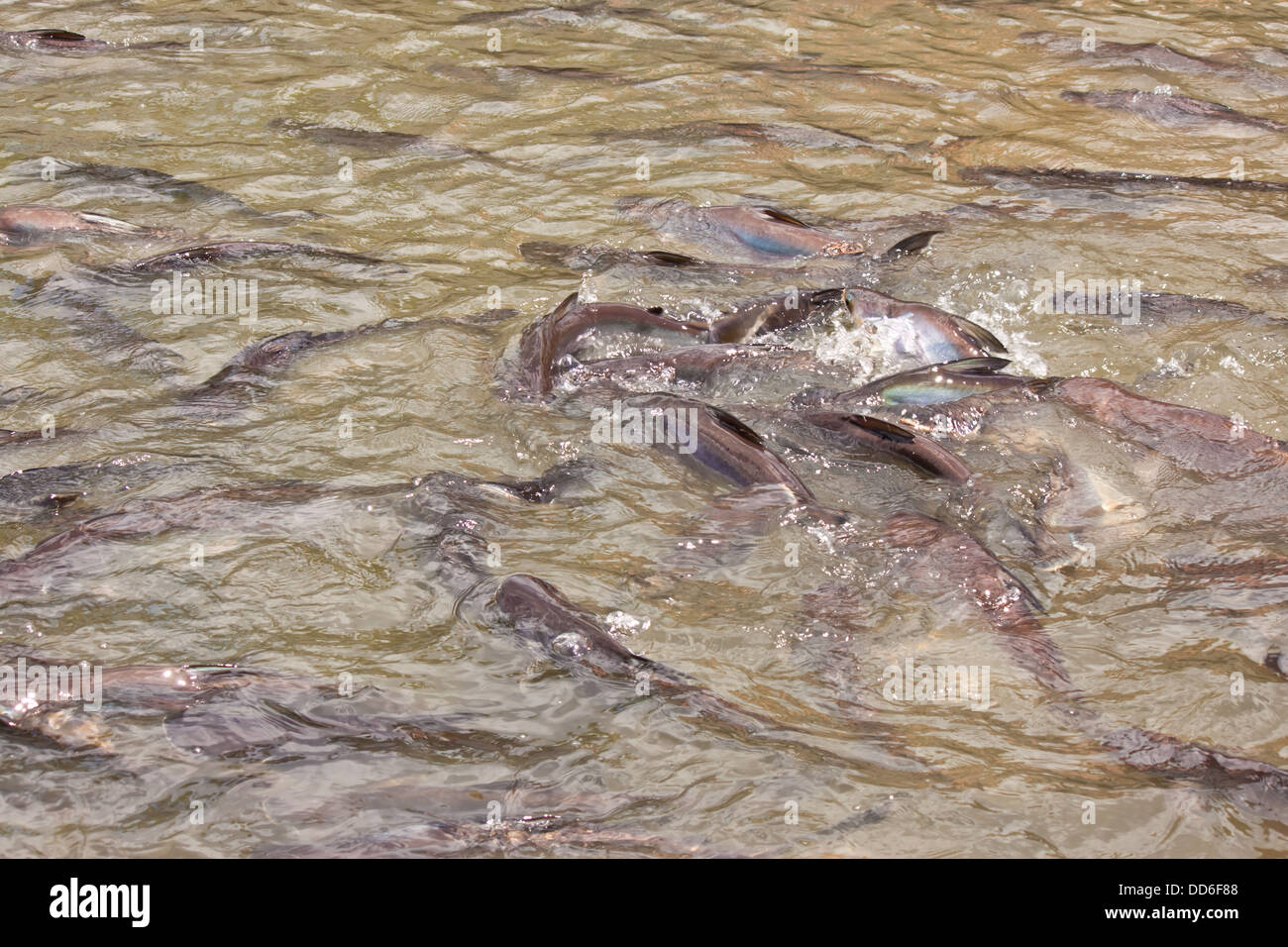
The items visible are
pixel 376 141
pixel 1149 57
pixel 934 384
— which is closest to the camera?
pixel 934 384

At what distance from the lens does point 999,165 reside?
770cm

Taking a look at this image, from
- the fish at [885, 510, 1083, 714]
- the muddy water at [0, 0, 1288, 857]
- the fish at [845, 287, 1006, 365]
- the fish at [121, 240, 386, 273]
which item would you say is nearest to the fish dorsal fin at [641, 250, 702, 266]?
the muddy water at [0, 0, 1288, 857]

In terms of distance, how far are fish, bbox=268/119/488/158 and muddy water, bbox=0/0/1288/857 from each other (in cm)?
8

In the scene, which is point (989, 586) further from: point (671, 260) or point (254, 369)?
point (254, 369)

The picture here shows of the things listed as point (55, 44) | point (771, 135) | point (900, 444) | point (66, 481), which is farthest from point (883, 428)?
point (55, 44)

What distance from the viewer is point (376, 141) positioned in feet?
26.0

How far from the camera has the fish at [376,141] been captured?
782 cm

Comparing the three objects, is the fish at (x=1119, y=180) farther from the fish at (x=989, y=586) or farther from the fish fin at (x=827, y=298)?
the fish at (x=989, y=586)

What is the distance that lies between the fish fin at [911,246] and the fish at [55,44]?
6.14m

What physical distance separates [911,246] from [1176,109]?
333 cm
